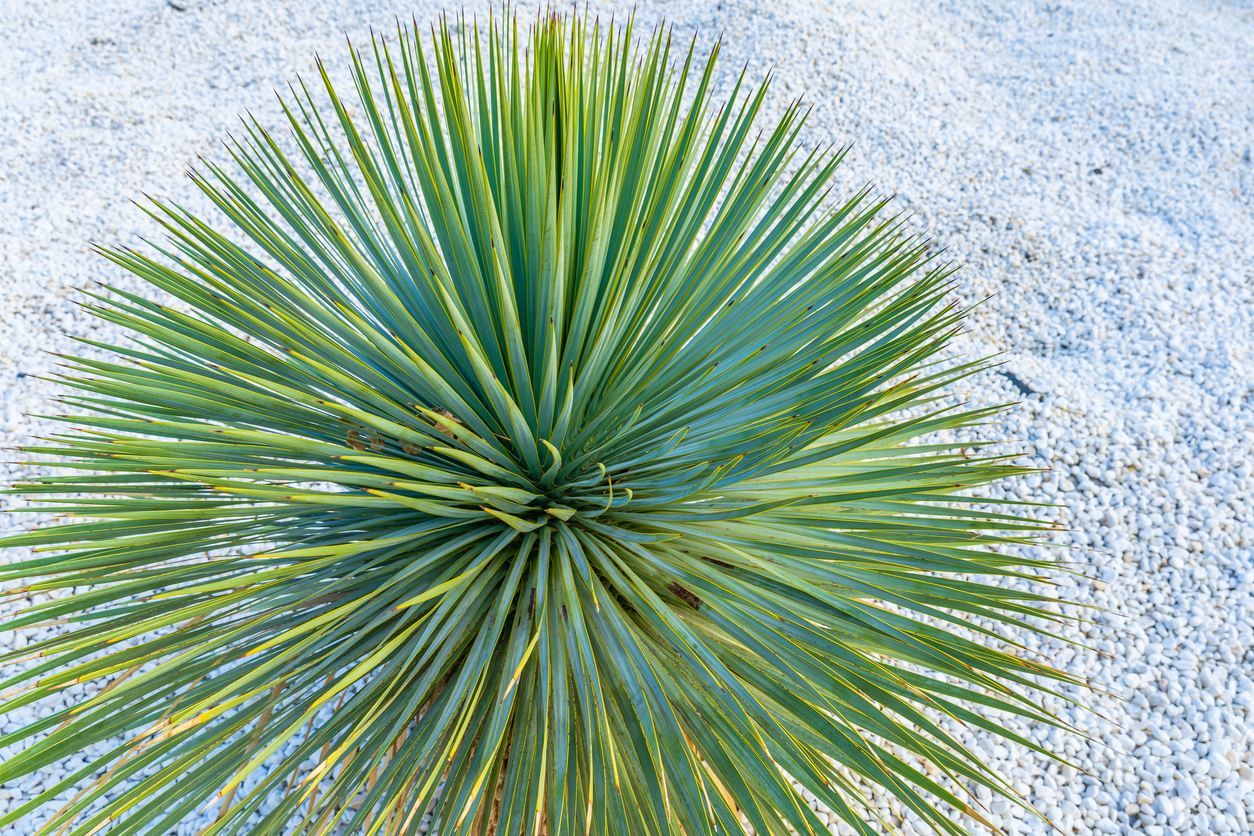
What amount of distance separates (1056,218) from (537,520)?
4.46 meters

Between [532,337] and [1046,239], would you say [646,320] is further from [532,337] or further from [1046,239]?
[1046,239]

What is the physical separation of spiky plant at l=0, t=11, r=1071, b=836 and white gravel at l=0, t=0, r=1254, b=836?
3.48 ft

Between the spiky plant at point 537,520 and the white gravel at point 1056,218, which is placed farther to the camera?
the white gravel at point 1056,218

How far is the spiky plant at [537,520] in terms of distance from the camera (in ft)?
4.53

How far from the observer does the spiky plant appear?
4.53 ft

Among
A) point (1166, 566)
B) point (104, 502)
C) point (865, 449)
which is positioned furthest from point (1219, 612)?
point (104, 502)

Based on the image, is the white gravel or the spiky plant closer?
the spiky plant

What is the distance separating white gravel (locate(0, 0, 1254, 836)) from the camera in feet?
8.23

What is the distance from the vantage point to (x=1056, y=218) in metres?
4.55

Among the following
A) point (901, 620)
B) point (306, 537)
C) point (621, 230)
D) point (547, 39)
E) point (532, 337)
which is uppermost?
→ point (547, 39)

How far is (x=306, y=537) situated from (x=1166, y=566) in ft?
10.5

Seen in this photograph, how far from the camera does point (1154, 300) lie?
13.2 feet

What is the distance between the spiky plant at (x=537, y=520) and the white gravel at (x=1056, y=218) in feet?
3.48

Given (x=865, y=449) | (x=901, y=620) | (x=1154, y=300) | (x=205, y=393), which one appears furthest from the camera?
(x=1154, y=300)
